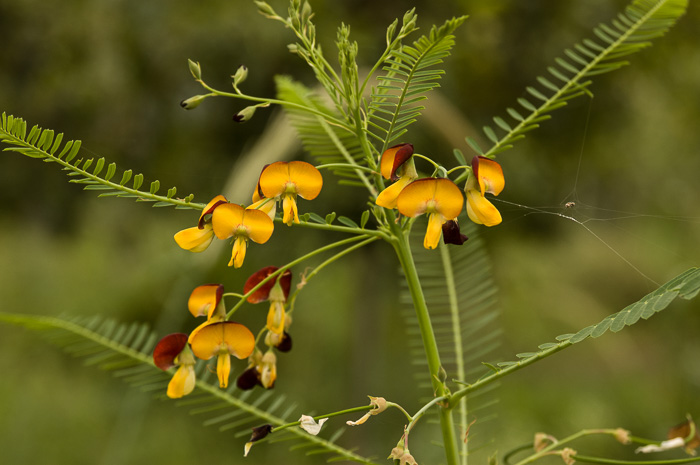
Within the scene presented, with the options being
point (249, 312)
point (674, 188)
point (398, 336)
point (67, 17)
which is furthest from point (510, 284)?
point (67, 17)

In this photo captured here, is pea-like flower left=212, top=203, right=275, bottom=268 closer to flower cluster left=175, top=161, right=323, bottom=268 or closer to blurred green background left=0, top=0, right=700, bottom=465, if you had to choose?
flower cluster left=175, top=161, right=323, bottom=268

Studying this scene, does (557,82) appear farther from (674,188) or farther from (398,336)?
(674,188)

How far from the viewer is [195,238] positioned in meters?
0.47

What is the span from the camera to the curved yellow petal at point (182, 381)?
508mm

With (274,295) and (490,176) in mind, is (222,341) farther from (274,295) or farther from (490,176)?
(490,176)

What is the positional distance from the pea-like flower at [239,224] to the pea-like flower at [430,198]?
0.32 feet

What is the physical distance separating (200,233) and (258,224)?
0.16ft

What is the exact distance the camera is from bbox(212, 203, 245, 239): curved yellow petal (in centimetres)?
46

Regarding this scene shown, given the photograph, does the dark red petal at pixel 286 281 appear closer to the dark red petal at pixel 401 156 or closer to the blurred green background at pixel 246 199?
Answer: the dark red petal at pixel 401 156

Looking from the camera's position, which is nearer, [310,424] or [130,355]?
[310,424]

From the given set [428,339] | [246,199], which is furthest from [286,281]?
[246,199]

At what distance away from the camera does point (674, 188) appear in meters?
4.32

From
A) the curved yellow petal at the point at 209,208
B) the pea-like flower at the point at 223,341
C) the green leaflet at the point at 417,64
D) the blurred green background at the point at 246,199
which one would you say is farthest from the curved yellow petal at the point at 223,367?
the blurred green background at the point at 246,199

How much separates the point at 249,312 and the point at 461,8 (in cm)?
148
